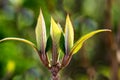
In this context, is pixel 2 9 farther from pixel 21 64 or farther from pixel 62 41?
pixel 62 41

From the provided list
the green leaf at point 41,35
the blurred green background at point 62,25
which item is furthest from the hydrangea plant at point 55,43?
the blurred green background at point 62,25

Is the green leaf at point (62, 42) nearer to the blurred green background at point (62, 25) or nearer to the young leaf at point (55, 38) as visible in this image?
the young leaf at point (55, 38)

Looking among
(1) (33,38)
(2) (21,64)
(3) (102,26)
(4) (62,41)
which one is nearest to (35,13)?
(1) (33,38)

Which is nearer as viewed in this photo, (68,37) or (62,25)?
(68,37)

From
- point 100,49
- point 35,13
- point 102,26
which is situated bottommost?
point 100,49

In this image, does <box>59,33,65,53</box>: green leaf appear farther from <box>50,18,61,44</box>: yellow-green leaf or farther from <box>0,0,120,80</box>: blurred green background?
<box>0,0,120,80</box>: blurred green background

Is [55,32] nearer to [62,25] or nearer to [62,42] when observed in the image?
[62,42]

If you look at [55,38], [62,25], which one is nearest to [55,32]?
[55,38]
